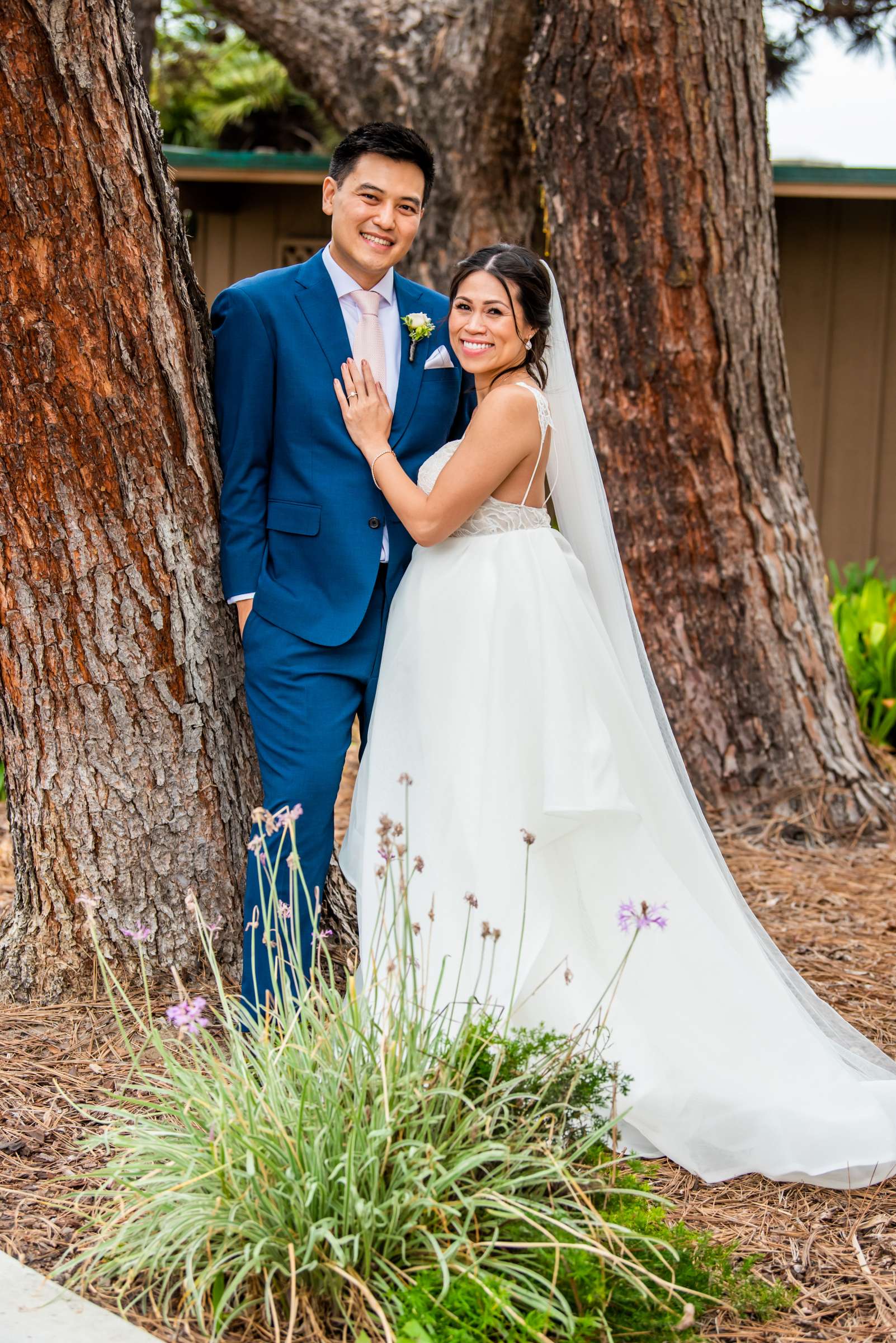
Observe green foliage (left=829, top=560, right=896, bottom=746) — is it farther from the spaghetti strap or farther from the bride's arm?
the bride's arm

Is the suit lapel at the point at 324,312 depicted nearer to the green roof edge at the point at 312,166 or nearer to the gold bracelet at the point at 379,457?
the gold bracelet at the point at 379,457

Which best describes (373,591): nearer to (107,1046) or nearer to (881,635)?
(107,1046)

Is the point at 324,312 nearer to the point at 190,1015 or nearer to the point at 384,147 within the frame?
the point at 384,147

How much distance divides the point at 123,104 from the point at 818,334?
7.90m

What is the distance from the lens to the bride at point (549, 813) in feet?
9.37

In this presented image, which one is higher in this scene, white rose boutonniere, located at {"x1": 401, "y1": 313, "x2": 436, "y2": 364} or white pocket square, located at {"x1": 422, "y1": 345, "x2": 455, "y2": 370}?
white rose boutonniere, located at {"x1": 401, "y1": 313, "x2": 436, "y2": 364}

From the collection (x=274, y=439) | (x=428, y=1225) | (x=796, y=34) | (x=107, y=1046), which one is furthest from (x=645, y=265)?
(x=796, y=34)

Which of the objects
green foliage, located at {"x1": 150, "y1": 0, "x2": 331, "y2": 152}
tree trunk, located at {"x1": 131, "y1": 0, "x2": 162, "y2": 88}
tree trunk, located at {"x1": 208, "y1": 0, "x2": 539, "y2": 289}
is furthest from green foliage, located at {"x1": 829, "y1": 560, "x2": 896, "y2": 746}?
green foliage, located at {"x1": 150, "y1": 0, "x2": 331, "y2": 152}

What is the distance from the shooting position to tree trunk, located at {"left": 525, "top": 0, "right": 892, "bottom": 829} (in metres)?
4.95

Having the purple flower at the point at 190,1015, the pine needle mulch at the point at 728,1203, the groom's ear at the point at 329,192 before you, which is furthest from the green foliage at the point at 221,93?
the purple flower at the point at 190,1015

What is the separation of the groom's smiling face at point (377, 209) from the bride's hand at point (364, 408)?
266 mm

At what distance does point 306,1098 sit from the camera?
7.34 ft

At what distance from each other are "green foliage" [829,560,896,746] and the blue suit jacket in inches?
142

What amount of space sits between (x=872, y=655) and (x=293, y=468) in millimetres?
4259
